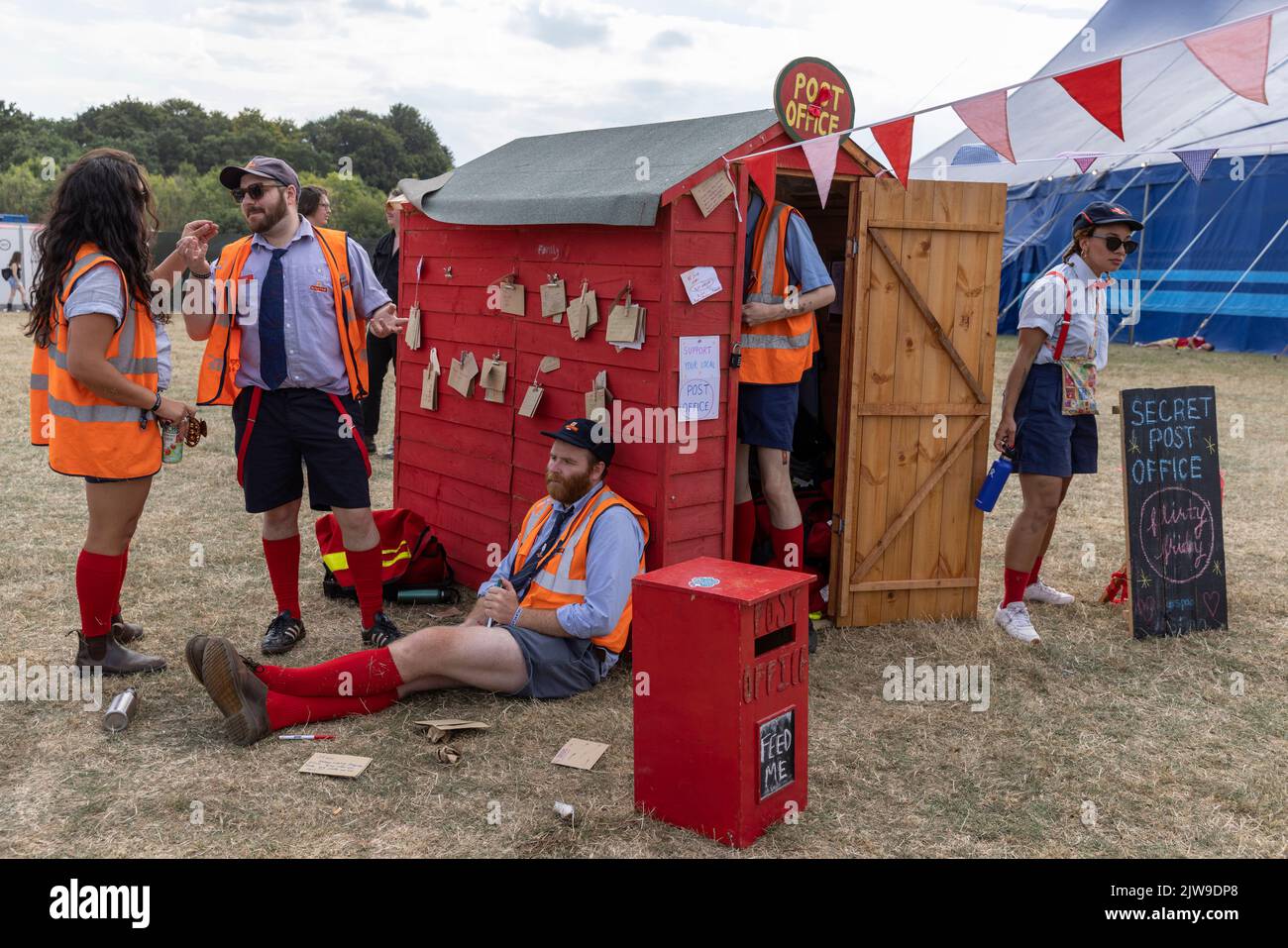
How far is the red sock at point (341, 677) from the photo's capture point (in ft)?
12.6

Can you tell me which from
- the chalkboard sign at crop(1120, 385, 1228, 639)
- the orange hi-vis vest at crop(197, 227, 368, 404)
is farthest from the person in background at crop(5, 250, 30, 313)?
the chalkboard sign at crop(1120, 385, 1228, 639)

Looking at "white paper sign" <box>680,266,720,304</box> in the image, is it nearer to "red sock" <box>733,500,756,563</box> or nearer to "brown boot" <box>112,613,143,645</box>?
"red sock" <box>733,500,756,563</box>

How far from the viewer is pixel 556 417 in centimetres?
498

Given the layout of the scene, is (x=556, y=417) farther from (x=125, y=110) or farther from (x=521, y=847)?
(x=125, y=110)

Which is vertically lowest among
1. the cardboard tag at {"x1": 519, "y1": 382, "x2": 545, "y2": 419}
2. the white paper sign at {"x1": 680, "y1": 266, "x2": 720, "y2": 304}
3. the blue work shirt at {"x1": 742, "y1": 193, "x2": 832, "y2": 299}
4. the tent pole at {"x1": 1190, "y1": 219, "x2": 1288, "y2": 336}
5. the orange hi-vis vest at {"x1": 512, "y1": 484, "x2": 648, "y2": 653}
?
the orange hi-vis vest at {"x1": 512, "y1": 484, "x2": 648, "y2": 653}

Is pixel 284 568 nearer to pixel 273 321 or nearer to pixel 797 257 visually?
pixel 273 321

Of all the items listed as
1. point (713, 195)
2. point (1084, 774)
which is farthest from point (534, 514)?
point (1084, 774)

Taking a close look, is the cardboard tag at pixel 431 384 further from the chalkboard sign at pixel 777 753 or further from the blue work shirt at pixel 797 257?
the chalkboard sign at pixel 777 753

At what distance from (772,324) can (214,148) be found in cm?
6114

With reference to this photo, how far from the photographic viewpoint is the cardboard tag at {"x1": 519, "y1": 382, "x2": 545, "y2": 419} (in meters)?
4.98

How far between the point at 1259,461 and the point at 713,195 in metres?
6.87

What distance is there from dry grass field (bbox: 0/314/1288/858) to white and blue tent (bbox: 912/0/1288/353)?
12.5 metres

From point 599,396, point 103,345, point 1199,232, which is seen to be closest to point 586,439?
point 599,396

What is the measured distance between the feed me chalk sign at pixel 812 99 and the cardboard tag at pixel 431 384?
7.45ft
